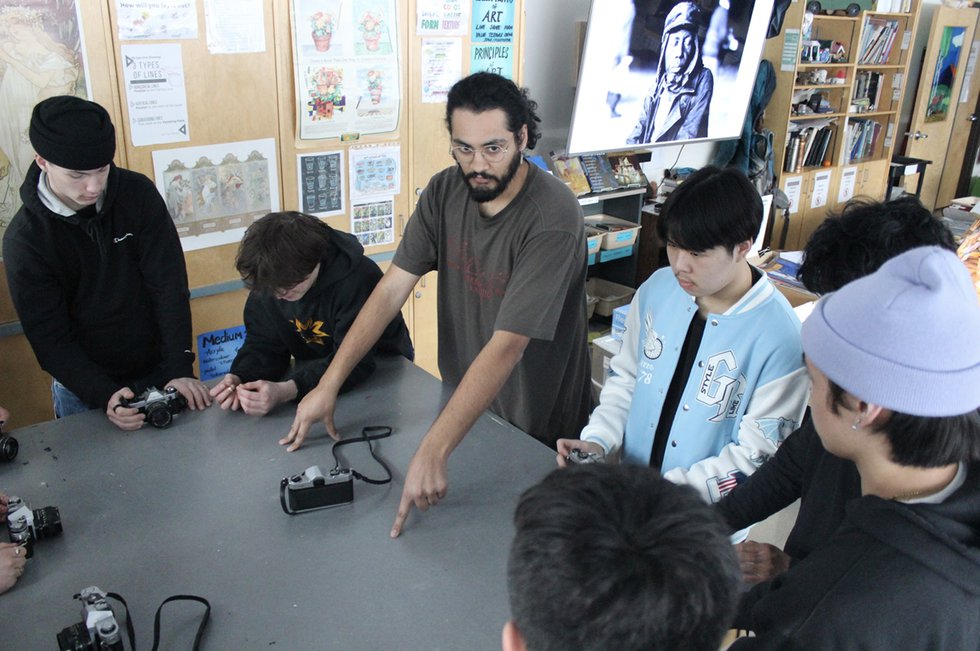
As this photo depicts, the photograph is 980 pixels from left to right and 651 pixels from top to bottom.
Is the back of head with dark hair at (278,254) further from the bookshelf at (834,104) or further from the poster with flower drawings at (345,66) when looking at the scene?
the bookshelf at (834,104)

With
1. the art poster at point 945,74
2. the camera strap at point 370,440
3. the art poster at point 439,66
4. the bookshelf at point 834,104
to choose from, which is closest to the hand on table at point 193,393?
the camera strap at point 370,440

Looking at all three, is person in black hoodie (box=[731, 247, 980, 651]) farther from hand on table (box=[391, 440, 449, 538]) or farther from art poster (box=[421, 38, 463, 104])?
art poster (box=[421, 38, 463, 104])

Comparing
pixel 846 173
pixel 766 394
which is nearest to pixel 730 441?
pixel 766 394

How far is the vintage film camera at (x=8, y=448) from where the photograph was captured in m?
1.57

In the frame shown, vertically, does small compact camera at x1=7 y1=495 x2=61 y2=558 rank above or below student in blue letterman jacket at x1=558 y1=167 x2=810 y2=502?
below

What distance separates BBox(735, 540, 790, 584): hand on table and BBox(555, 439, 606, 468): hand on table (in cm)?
37

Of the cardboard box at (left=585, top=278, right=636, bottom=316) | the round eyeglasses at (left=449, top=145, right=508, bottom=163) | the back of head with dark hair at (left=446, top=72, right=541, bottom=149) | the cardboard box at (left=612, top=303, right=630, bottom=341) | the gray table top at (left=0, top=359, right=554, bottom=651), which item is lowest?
the cardboard box at (left=585, top=278, right=636, bottom=316)

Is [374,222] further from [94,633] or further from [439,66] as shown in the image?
[94,633]

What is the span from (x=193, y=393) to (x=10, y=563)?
2.07ft

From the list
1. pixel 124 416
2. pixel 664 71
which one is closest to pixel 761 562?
pixel 124 416

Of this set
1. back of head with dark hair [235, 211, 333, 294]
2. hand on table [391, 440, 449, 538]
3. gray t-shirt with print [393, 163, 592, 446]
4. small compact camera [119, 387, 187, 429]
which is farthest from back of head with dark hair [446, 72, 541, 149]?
small compact camera [119, 387, 187, 429]

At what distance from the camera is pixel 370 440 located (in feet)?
5.54

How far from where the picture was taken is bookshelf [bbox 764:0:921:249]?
5184mm

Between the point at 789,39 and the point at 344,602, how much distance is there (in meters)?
5.02
